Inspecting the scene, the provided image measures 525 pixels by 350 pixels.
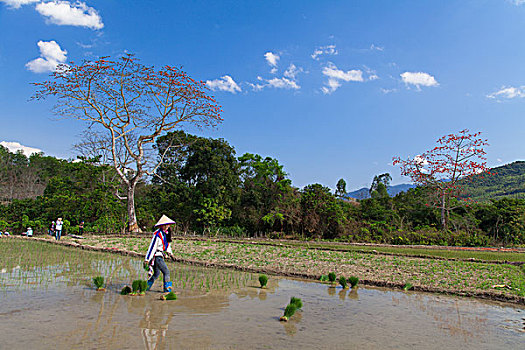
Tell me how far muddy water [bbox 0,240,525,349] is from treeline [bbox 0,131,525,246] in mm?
13422

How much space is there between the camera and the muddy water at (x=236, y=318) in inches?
177

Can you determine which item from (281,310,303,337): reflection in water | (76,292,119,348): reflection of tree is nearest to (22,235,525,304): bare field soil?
(281,310,303,337): reflection in water

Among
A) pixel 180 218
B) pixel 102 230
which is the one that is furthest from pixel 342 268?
pixel 102 230

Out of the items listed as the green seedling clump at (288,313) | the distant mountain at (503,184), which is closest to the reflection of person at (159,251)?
the green seedling clump at (288,313)

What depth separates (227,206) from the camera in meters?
23.7

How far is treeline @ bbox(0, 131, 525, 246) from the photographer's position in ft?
69.5

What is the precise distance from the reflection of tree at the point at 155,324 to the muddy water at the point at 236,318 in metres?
0.01

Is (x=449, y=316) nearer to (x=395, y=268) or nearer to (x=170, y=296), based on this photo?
(x=395, y=268)

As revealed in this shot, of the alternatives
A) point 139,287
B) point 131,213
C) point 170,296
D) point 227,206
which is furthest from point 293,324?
point 131,213

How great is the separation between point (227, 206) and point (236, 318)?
18291mm

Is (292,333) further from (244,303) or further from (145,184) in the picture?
(145,184)

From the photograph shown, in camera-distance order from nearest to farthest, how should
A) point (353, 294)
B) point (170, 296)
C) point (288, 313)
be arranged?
point (288, 313), point (170, 296), point (353, 294)

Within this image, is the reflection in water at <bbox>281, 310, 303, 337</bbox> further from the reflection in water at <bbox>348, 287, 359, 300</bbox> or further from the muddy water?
the reflection in water at <bbox>348, 287, 359, 300</bbox>

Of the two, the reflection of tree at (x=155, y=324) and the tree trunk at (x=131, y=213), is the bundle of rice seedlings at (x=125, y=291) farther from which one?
the tree trunk at (x=131, y=213)
